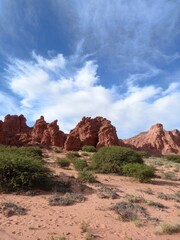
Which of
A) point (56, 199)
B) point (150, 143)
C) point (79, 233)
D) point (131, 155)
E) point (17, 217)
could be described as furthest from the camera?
point (150, 143)

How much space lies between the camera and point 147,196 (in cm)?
1338

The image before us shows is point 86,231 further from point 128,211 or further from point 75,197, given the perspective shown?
point 75,197

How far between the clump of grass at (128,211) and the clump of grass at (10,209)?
10.4 feet

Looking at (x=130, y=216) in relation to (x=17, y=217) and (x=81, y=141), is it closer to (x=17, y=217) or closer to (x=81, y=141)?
(x=17, y=217)

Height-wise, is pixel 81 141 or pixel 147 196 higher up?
pixel 81 141

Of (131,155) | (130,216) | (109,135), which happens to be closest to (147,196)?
(130,216)

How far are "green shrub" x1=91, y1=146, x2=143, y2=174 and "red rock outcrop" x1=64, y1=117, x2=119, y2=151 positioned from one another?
98.8 feet

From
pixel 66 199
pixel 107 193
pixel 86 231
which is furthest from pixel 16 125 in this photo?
pixel 86 231

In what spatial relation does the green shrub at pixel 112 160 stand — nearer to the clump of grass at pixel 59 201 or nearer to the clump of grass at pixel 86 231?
the clump of grass at pixel 59 201

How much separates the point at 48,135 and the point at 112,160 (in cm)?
3613

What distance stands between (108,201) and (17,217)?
414 cm

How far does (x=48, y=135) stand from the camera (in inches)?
2200

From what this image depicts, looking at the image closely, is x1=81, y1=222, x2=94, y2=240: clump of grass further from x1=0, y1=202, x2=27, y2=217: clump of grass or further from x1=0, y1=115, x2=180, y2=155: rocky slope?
x1=0, y1=115, x2=180, y2=155: rocky slope

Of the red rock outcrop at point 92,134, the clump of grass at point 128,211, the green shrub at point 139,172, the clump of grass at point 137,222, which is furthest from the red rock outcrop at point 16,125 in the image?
the clump of grass at point 137,222
